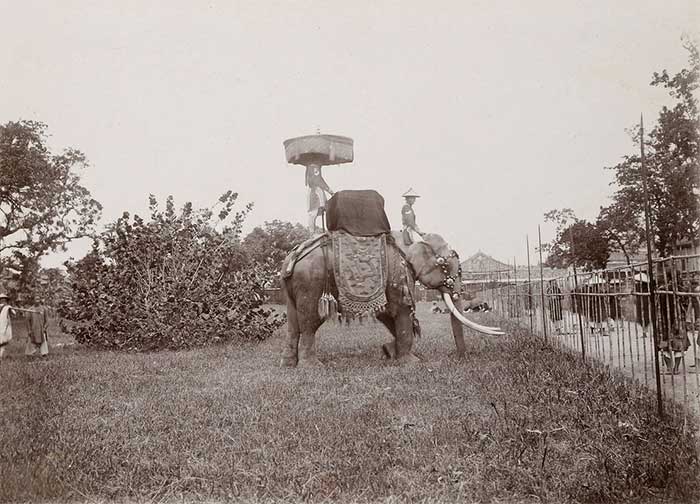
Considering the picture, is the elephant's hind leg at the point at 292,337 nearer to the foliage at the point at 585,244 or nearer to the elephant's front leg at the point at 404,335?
the elephant's front leg at the point at 404,335

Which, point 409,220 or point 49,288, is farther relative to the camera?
point 49,288

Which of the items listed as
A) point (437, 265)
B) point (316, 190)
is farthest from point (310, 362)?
point (316, 190)

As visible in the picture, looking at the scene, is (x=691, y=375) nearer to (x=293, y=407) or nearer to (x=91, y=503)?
(x=293, y=407)

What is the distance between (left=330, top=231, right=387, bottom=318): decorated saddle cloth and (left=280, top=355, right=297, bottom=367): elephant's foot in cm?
100

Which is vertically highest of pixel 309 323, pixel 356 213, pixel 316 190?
pixel 316 190

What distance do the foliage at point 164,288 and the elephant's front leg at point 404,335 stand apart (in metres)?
4.19

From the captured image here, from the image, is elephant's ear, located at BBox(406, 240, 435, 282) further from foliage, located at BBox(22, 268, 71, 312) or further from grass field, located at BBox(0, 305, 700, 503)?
foliage, located at BBox(22, 268, 71, 312)

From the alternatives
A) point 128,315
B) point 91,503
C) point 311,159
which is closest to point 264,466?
point 91,503

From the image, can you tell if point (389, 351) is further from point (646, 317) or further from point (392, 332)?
point (646, 317)

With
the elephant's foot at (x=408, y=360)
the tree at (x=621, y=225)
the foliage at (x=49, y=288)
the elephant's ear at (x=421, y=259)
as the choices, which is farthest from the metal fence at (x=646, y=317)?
the foliage at (x=49, y=288)

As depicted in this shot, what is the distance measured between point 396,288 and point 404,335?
2.10 feet

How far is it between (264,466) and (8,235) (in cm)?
891

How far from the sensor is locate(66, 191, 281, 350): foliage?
1188 centimetres

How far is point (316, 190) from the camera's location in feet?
31.4
